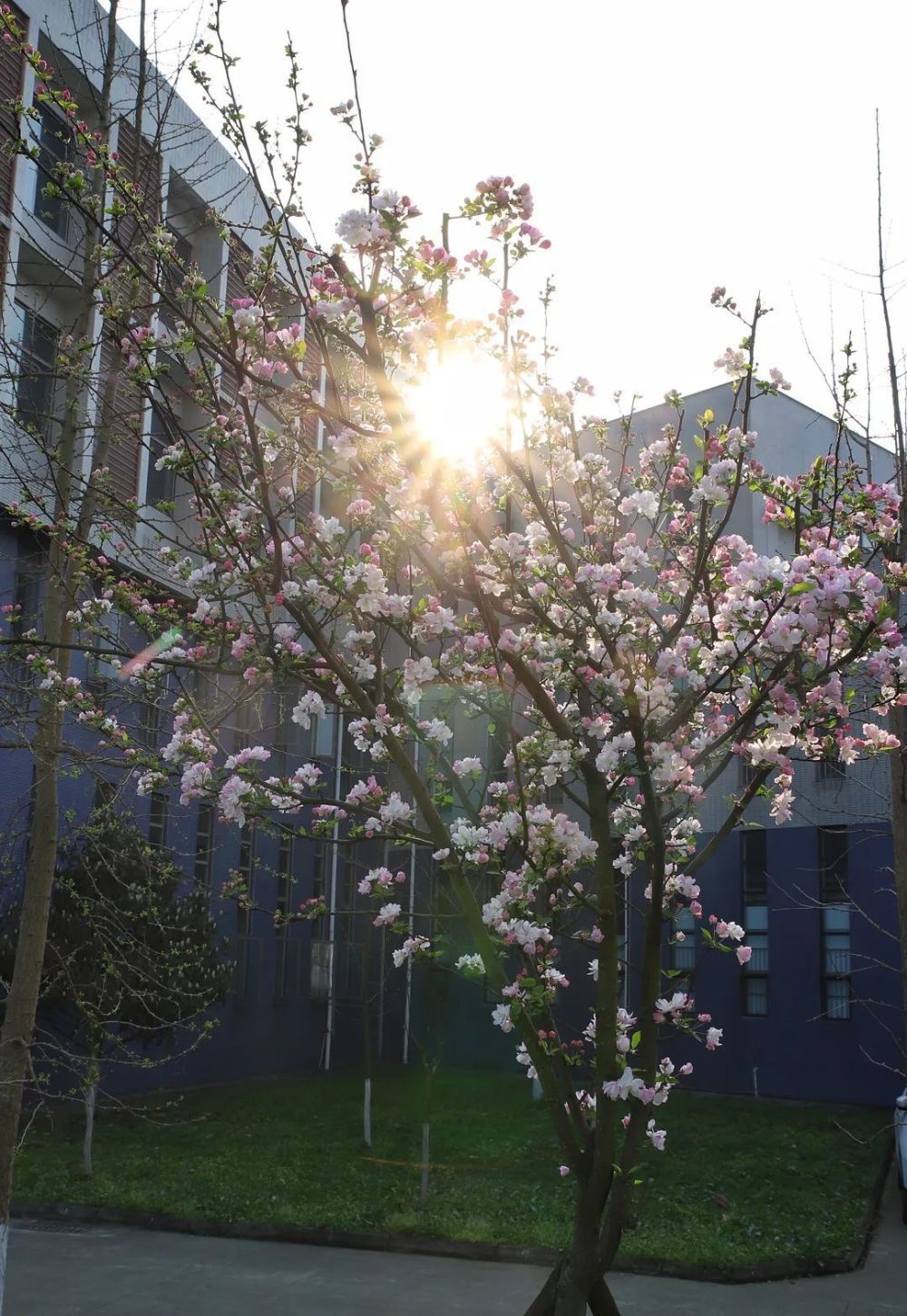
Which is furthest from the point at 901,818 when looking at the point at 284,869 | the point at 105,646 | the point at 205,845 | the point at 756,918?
the point at 284,869

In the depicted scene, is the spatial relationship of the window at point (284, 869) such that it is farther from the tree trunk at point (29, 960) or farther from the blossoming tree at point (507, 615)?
the blossoming tree at point (507, 615)

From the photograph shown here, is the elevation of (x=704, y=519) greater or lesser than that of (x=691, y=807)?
greater

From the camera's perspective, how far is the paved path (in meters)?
10.7

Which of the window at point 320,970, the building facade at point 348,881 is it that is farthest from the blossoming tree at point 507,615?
the window at point 320,970

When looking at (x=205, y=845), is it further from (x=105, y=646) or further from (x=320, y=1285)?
(x=320, y=1285)

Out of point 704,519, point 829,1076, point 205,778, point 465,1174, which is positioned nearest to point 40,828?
point 205,778

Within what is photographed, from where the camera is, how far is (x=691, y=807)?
6816 mm

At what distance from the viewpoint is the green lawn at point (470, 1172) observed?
13211mm

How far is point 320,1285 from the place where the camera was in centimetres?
1162

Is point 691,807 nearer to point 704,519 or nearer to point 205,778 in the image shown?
point 704,519

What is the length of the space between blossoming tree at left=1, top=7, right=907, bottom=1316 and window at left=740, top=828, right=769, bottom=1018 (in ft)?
56.5

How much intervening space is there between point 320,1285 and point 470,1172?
505 cm

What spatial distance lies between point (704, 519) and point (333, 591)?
1838 mm

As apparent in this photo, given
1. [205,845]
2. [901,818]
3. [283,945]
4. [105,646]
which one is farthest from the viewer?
[283,945]
